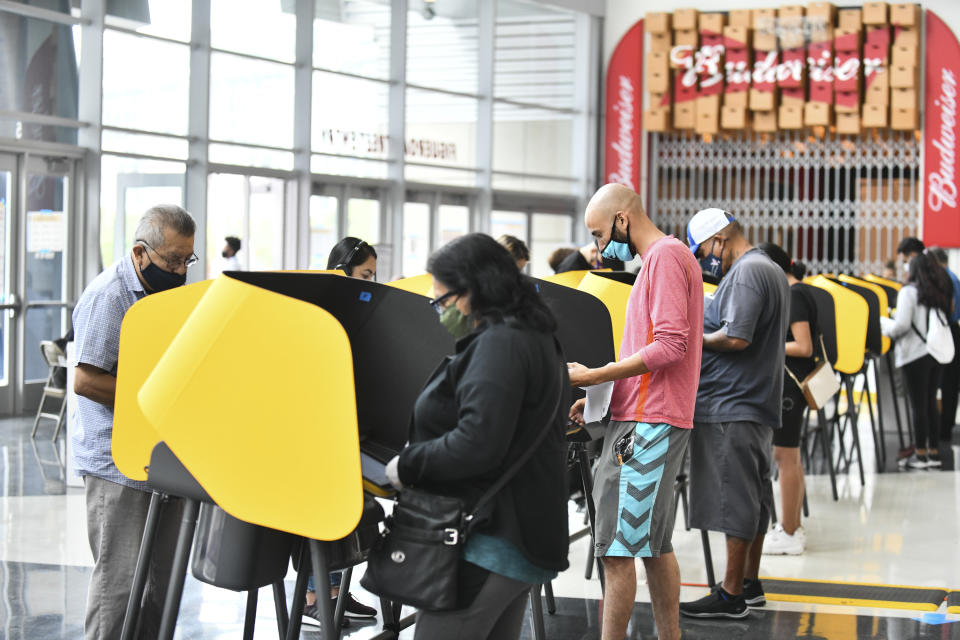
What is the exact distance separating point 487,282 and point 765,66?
1170cm

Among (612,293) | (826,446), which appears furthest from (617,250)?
(826,446)

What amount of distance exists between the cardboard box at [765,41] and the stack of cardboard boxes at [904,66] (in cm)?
133

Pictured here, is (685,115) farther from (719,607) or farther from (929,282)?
(719,607)

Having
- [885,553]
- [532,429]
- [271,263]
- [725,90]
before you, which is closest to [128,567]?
[532,429]

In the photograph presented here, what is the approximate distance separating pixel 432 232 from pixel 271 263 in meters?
2.34

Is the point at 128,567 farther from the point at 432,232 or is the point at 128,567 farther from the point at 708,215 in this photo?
the point at 432,232

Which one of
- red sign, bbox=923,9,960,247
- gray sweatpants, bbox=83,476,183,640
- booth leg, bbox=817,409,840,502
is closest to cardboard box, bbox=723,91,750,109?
red sign, bbox=923,9,960,247

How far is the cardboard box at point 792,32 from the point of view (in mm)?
12680

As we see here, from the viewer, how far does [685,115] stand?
13.2m

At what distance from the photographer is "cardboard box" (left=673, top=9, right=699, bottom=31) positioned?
43.0 feet

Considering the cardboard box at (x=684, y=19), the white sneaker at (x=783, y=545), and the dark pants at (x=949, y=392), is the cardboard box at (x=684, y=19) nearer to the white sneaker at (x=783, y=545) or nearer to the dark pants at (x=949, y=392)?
the dark pants at (x=949, y=392)

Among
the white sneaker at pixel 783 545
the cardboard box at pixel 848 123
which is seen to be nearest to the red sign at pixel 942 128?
the cardboard box at pixel 848 123

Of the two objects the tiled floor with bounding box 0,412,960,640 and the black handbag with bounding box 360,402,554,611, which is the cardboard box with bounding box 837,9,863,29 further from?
the black handbag with bounding box 360,402,554,611

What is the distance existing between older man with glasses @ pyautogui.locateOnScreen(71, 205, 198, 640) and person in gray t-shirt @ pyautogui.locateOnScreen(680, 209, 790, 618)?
1863mm
